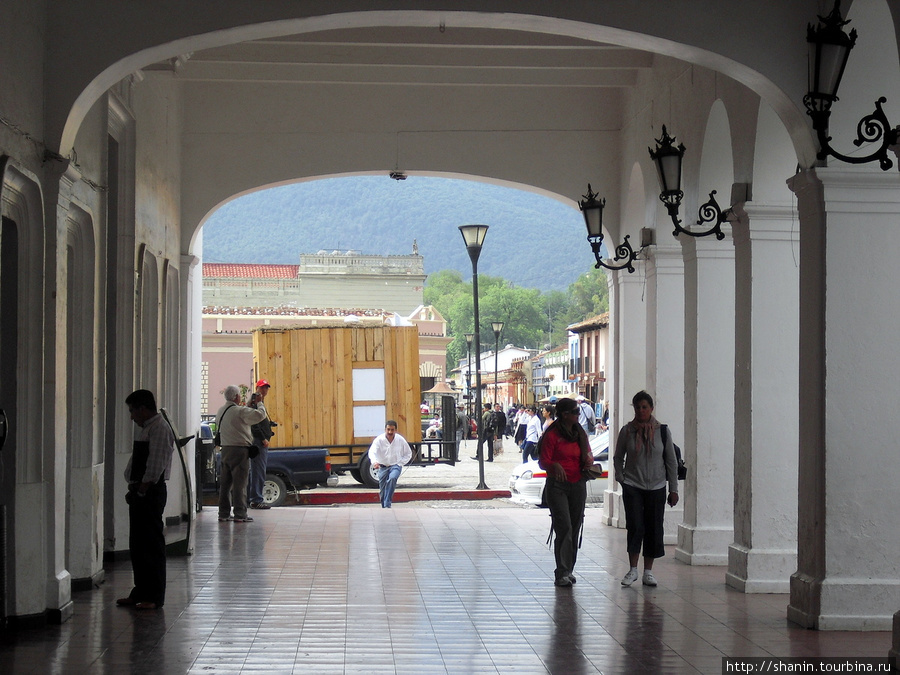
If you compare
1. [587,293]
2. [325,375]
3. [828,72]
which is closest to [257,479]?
[325,375]

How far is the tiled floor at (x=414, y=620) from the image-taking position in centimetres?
697

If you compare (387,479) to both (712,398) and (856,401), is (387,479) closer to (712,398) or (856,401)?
(712,398)

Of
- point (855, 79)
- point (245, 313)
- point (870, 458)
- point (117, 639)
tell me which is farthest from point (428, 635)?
point (245, 313)

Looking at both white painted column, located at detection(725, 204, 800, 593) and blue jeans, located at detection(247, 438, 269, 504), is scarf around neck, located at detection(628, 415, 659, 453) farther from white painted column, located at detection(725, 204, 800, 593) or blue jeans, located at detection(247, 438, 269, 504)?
blue jeans, located at detection(247, 438, 269, 504)

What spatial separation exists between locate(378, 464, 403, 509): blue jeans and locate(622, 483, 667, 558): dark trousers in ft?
27.6

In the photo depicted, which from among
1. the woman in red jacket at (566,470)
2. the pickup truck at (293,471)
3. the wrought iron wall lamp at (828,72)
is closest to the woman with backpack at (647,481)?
the woman in red jacket at (566,470)

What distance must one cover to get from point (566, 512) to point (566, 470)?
1.20 ft

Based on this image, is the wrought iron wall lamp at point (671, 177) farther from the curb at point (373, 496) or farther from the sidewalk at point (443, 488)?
the curb at point (373, 496)

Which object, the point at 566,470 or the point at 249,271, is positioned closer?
the point at 566,470

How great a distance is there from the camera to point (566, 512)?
397 inches

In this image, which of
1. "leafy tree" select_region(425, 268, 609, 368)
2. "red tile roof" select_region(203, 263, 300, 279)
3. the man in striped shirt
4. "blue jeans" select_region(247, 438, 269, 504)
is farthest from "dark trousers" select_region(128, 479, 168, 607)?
"leafy tree" select_region(425, 268, 609, 368)

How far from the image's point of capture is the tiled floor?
697cm

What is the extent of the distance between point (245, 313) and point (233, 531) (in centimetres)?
3608

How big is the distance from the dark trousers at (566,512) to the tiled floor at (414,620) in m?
0.35
